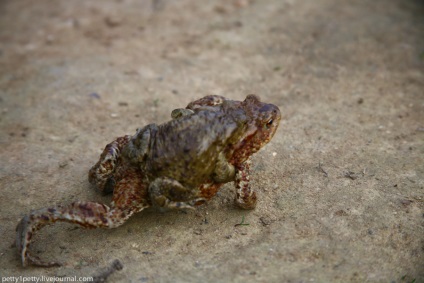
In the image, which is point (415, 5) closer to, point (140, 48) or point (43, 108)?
point (140, 48)

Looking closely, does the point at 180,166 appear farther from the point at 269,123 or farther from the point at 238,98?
the point at 238,98

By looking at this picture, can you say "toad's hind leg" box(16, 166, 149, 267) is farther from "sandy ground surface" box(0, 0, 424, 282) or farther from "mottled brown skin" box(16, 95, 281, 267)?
"sandy ground surface" box(0, 0, 424, 282)

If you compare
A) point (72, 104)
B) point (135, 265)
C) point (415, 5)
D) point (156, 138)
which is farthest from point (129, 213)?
point (415, 5)

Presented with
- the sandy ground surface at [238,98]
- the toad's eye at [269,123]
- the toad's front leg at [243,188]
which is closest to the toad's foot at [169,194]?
the sandy ground surface at [238,98]

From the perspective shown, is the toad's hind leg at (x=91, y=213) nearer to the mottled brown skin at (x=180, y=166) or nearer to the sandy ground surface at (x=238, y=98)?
the mottled brown skin at (x=180, y=166)

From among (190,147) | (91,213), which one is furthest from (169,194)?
(91,213)
